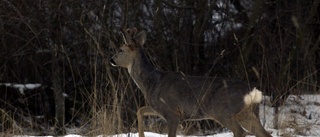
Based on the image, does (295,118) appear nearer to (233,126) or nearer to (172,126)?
(233,126)

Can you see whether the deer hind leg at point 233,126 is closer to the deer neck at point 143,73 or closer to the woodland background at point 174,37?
the deer neck at point 143,73

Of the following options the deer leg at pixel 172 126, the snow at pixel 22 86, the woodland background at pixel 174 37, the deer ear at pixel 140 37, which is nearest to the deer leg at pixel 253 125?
the deer leg at pixel 172 126

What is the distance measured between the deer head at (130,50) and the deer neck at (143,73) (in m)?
0.05

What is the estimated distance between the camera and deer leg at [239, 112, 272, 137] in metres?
6.80

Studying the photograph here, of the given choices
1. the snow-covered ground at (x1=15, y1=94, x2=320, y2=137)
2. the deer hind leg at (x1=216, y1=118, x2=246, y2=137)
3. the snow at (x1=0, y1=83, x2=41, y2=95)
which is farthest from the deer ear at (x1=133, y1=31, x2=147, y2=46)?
the snow at (x1=0, y1=83, x2=41, y2=95)

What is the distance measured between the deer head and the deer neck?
0.17 ft

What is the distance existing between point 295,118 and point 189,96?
219cm

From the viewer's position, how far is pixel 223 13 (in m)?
11.5

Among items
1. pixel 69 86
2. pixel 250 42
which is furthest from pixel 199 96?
pixel 69 86

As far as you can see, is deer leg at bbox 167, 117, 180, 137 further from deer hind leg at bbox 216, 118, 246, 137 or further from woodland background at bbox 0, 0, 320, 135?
woodland background at bbox 0, 0, 320, 135

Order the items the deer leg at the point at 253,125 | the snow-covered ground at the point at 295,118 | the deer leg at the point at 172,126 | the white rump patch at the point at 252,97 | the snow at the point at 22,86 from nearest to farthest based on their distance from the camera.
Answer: the white rump patch at the point at 252,97 < the deer leg at the point at 253,125 < the deer leg at the point at 172,126 < the snow-covered ground at the point at 295,118 < the snow at the point at 22,86

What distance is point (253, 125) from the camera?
22.5 ft

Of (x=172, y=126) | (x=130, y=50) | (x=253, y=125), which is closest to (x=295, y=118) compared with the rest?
(x=253, y=125)

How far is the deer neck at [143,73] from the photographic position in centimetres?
740
